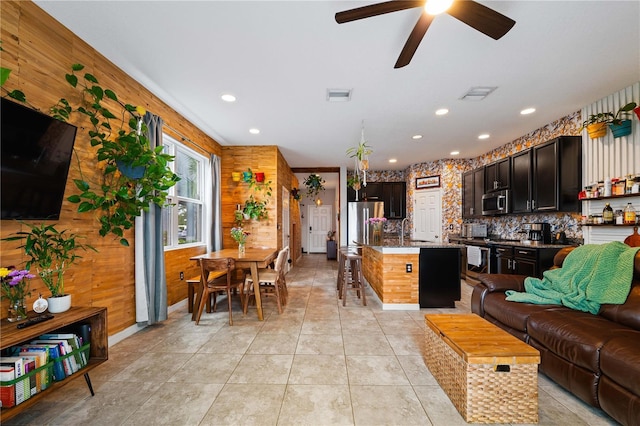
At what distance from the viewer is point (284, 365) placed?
2188 millimetres

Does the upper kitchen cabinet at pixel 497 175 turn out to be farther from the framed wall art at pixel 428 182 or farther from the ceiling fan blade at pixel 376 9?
the ceiling fan blade at pixel 376 9

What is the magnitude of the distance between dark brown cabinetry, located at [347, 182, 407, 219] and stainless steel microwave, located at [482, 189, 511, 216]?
2415mm

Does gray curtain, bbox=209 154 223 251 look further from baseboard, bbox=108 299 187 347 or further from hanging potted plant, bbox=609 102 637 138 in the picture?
hanging potted plant, bbox=609 102 637 138

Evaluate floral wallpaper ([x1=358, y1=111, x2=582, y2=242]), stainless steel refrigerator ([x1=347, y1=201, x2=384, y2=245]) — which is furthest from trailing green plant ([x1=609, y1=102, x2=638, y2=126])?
stainless steel refrigerator ([x1=347, y1=201, x2=384, y2=245])

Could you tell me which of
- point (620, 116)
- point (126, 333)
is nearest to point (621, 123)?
point (620, 116)

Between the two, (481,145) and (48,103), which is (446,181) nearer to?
(481,145)

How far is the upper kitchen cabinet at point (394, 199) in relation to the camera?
24.4 feet

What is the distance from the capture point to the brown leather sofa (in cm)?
140

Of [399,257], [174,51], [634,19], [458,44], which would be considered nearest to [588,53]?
[634,19]

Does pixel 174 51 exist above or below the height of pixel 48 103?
above

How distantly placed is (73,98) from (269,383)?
2787 millimetres

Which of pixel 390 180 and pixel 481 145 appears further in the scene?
pixel 390 180

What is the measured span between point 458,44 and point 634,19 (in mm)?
1204

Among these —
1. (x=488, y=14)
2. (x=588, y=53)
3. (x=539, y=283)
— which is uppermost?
(x=588, y=53)
